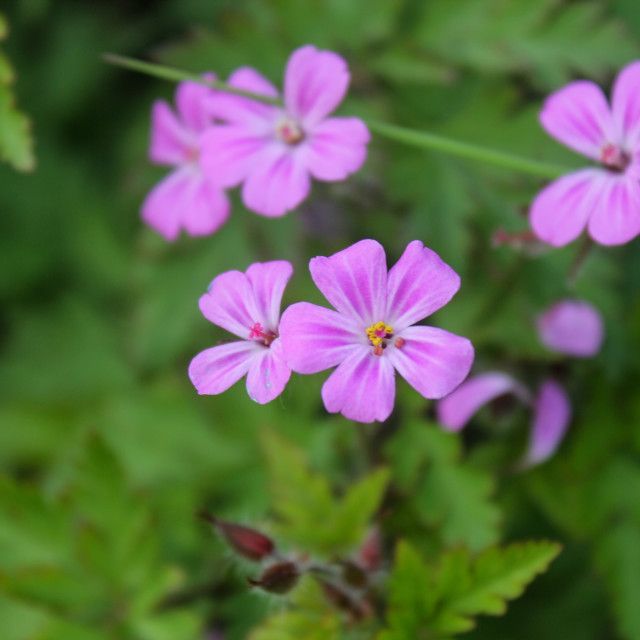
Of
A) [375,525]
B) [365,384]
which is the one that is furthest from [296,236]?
[365,384]

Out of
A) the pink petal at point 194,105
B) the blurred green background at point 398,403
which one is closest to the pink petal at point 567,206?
the blurred green background at point 398,403

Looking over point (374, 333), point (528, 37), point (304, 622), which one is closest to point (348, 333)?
point (374, 333)

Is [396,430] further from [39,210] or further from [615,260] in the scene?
[39,210]

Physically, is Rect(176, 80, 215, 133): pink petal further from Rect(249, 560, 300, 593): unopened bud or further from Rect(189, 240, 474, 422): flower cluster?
Rect(249, 560, 300, 593): unopened bud

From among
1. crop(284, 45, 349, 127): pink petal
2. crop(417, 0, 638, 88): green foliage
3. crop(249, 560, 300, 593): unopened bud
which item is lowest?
crop(249, 560, 300, 593): unopened bud

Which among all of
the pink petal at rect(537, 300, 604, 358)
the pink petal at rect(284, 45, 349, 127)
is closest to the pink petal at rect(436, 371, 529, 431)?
the pink petal at rect(537, 300, 604, 358)

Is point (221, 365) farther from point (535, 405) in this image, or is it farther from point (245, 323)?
point (535, 405)
